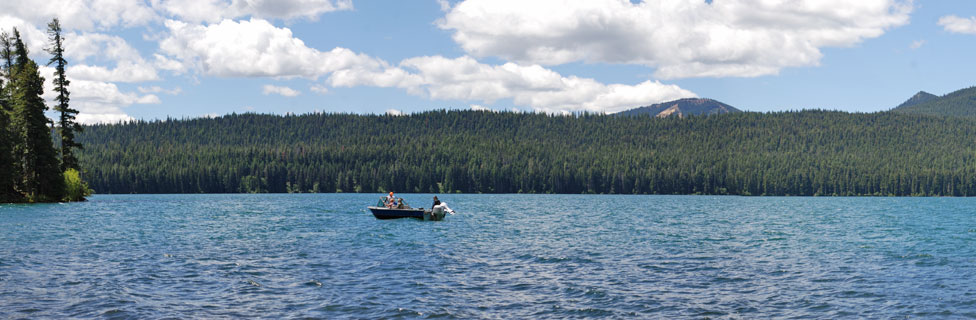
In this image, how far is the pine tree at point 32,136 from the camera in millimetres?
86438

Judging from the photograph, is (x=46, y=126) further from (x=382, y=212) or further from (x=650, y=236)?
(x=650, y=236)

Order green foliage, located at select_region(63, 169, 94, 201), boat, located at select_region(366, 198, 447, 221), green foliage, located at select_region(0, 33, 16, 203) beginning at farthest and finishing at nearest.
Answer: green foliage, located at select_region(63, 169, 94, 201)
green foliage, located at select_region(0, 33, 16, 203)
boat, located at select_region(366, 198, 447, 221)

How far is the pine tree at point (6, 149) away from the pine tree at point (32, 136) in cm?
127

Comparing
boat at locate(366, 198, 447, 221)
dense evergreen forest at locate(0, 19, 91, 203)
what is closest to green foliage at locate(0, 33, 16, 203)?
dense evergreen forest at locate(0, 19, 91, 203)

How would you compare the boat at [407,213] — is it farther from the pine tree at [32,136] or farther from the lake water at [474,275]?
the pine tree at [32,136]

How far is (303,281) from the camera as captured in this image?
30.2 meters

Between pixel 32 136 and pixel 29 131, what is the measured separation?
74cm

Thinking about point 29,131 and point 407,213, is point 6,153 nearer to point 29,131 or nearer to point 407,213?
point 29,131

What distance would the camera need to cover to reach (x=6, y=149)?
8031cm

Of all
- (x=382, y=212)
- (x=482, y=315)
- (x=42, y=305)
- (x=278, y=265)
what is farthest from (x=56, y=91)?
(x=482, y=315)

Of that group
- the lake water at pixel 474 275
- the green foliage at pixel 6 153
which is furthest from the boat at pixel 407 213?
the green foliage at pixel 6 153

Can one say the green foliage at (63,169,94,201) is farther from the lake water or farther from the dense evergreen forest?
the lake water

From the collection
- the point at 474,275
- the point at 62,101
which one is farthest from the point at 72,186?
the point at 474,275

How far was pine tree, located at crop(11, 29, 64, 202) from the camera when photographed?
8644cm
